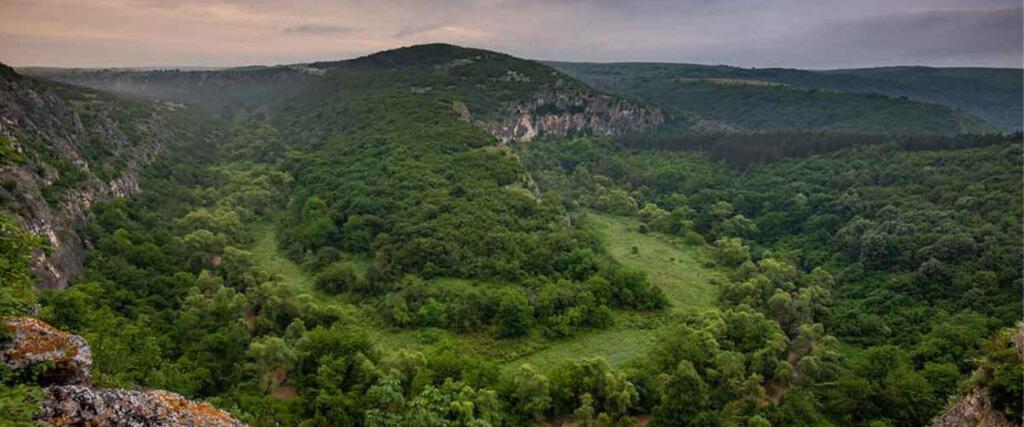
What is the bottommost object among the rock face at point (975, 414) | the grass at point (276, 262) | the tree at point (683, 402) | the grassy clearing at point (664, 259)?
the grassy clearing at point (664, 259)

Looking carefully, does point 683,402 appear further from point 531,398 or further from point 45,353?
point 45,353

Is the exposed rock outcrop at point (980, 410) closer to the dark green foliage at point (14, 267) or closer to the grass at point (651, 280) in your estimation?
the grass at point (651, 280)

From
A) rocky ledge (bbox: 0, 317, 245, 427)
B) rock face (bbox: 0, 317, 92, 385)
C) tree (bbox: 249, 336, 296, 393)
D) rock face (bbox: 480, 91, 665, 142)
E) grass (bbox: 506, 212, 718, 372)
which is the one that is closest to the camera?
rocky ledge (bbox: 0, 317, 245, 427)

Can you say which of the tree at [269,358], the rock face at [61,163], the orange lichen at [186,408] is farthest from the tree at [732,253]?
the orange lichen at [186,408]

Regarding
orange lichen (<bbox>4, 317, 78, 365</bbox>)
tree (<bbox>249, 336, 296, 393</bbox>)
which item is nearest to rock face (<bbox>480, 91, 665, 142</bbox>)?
tree (<bbox>249, 336, 296, 393</bbox>)

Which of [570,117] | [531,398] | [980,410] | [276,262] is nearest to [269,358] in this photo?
[531,398]

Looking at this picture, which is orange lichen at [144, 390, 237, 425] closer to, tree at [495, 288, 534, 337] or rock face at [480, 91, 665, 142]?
tree at [495, 288, 534, 337]
